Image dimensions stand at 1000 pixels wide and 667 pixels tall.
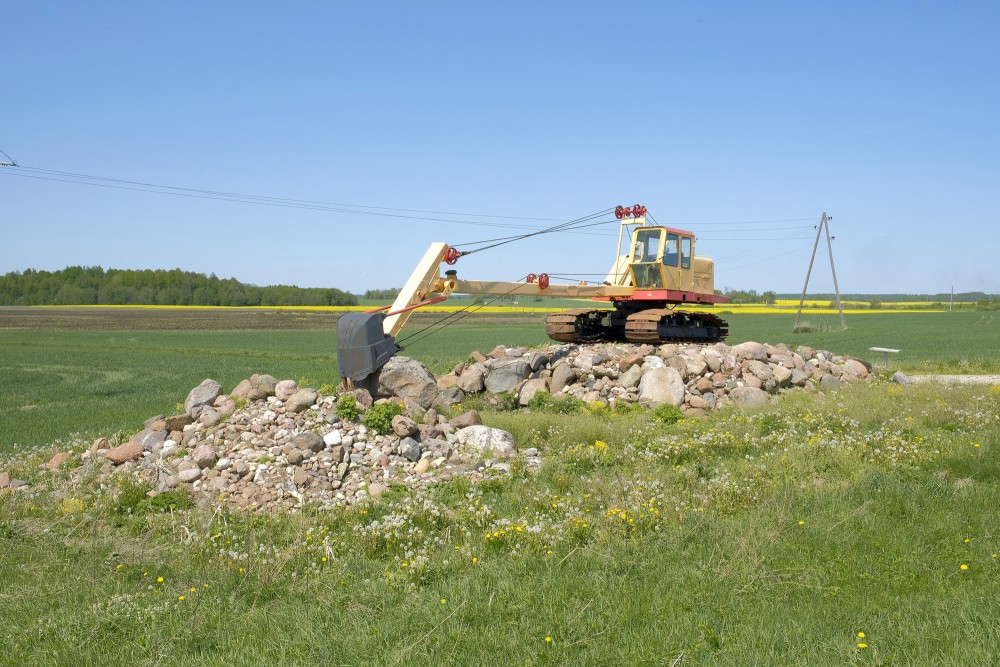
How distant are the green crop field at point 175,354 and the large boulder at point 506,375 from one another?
186 centimetres

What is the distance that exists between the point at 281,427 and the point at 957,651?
9.29 metres

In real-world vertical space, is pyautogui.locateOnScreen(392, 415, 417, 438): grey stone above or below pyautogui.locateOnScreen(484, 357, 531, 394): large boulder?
below

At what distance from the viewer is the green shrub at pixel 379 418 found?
12.0 m

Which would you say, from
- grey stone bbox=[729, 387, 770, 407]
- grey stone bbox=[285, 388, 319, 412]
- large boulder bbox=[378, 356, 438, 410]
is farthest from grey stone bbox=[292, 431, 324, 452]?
grey stone bbox=[729, 387, 770, 407]

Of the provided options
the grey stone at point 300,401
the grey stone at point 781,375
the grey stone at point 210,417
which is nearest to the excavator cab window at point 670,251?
the grey stone at point 781,375

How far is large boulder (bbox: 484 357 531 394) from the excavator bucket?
509cm

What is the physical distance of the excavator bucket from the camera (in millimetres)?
13430

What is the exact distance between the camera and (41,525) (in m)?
9.04

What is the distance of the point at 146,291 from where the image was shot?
92938 mm

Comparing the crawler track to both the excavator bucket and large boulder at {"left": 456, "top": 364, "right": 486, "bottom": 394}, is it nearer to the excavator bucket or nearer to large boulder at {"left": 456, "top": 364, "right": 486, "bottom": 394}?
large boulder at {"left": 456, "top": 364, "right": 486, "bottom": 394}

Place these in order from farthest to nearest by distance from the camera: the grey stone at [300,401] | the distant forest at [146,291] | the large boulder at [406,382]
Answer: the distant forest at [146,291]
the large boulder at [406,382]
the grey stone at [300,401]

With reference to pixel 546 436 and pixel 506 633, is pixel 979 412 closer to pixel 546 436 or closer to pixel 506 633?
pixel 546 436

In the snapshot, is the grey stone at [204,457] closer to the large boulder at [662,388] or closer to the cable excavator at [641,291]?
the cable excavator at [641,291]

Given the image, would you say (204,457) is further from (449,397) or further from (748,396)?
(748,396)
